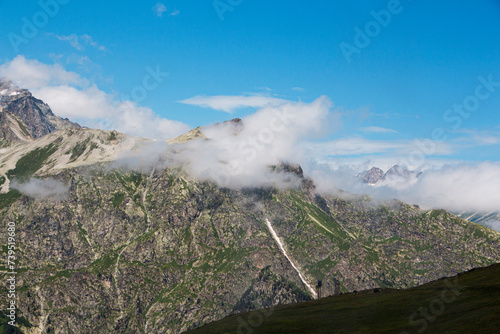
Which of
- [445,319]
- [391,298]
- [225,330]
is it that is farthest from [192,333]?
[445,319]

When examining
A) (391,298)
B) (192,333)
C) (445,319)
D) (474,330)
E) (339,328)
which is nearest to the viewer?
(474,330)

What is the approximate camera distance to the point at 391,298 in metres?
135

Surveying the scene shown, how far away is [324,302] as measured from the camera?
16662 centimetres

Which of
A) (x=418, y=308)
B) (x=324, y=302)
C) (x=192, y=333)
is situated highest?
(x=418, y=308)

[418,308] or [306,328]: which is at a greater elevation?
[418,308]

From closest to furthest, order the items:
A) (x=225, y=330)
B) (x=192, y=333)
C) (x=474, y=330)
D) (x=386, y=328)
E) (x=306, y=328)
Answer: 1. (x=474, y=330)
2. (x=386, y=328)
3. (x=306, y=328)
4. (x=225, y=330)
5. (x=192, y=333)

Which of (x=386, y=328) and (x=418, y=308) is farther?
(x=418, y=308)

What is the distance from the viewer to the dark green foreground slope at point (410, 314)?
86.0 metres

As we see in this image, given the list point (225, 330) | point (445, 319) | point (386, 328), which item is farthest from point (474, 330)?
point (225, 330)

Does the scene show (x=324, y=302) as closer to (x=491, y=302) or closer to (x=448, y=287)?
(x=448, y=287)

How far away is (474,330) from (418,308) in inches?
1369

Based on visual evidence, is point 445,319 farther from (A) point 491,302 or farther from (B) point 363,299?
(B) point 363,299

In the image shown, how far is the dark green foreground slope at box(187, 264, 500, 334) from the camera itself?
86.0 m

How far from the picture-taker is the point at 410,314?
10706 centimetres
